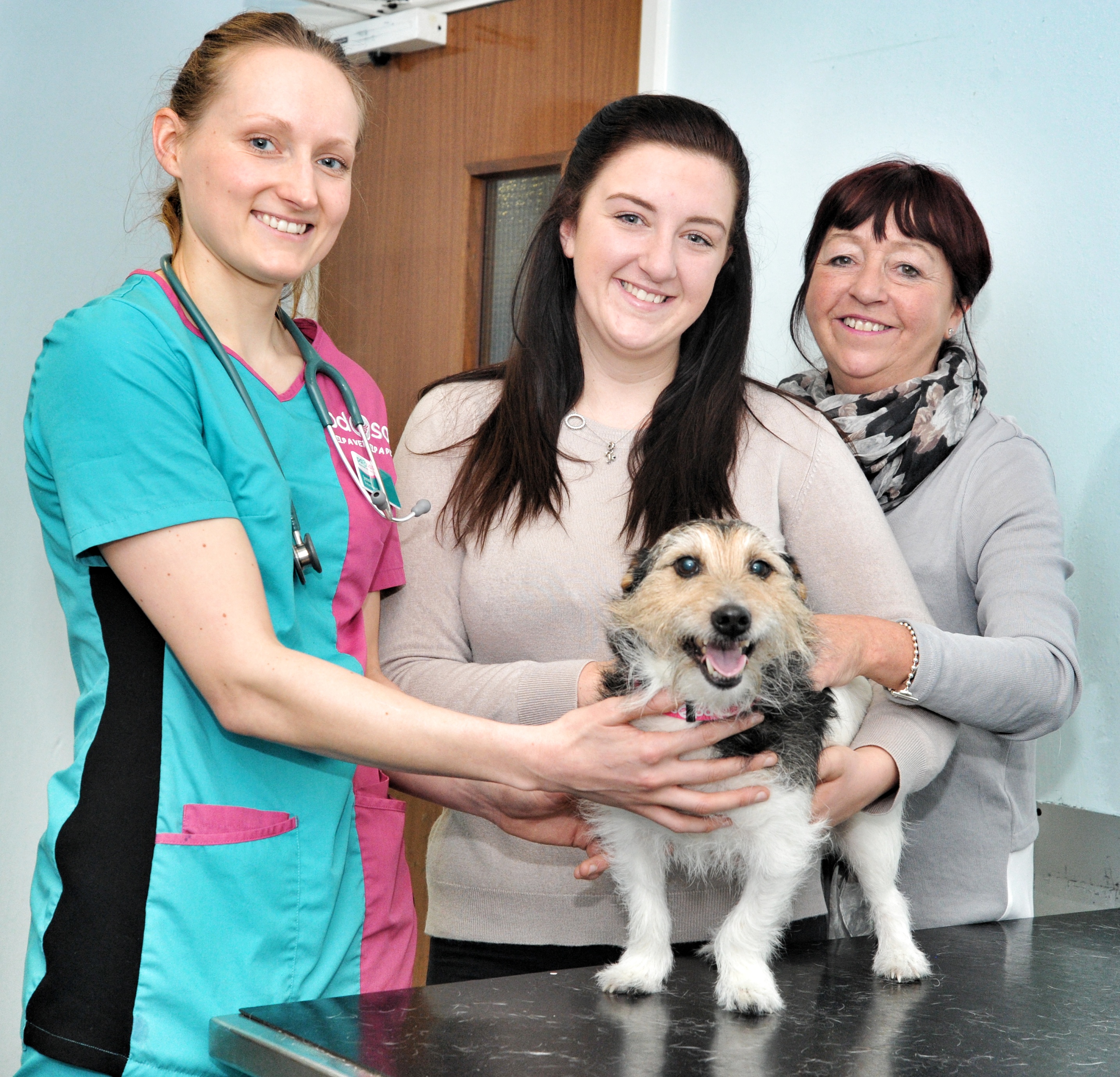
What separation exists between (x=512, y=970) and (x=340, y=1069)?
2.00 ft

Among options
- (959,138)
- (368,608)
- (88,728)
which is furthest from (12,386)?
(959,138)

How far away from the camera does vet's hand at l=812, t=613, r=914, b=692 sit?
1.64 metres

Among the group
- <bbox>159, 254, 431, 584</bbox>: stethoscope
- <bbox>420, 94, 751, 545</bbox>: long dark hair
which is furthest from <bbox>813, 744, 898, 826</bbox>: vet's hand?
<bbox>159, 254, 431, 584</bbox>: stethoscope

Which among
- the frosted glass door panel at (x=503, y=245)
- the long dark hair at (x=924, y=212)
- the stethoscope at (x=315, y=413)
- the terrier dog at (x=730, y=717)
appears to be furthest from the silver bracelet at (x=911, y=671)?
the frosted glass door panel at (x=503, y=245)

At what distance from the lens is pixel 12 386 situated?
3.42m

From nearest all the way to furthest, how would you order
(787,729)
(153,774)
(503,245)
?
1. (153,774)
2. (787,729)
3. (503,245)

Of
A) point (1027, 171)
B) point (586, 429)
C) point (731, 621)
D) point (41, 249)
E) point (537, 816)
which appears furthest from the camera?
point (41, 249)

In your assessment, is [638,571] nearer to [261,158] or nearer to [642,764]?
[642,764]

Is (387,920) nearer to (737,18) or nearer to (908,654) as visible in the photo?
(908,654)

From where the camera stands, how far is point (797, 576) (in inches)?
69.2

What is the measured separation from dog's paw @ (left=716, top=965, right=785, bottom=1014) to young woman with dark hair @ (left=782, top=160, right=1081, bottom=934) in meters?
0.32

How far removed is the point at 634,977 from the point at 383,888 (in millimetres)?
391

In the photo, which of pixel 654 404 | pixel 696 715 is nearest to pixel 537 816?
pixel 696 715

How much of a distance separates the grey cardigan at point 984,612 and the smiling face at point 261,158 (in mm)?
1290
